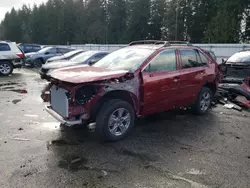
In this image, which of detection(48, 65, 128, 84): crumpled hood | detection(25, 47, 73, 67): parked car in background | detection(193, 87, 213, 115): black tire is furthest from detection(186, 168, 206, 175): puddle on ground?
detection(25, 47, 73, 67): parked car in background

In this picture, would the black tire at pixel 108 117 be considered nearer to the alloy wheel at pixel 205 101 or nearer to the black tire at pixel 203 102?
the black tire at pixel 203 102

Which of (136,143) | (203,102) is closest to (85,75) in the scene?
(136,143)

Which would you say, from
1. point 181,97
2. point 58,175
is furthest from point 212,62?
point 58,175

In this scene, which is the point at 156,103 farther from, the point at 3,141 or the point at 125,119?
the point at 3,141

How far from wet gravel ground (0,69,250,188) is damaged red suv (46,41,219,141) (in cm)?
46

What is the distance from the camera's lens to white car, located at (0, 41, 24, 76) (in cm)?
1456

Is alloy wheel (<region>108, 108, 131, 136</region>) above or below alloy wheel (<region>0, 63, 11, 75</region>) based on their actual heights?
below

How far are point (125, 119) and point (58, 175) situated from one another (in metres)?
1.83

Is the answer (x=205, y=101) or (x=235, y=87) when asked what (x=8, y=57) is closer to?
(x=205, y=101)

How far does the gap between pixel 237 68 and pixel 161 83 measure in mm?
4404

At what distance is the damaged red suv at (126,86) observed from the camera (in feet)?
15.8

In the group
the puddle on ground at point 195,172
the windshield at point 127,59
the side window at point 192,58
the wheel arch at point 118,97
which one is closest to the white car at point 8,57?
the windshield at point 127,59

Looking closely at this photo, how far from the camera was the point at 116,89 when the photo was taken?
4.99m

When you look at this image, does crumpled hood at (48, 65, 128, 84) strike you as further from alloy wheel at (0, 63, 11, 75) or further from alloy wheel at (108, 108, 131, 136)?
alloy wheel at (0, 63, 11, 75)
